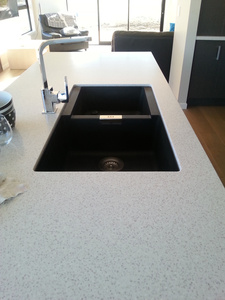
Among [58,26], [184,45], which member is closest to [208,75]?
[184,45]

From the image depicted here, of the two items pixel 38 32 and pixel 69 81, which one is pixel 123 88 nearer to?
pixel 69 81

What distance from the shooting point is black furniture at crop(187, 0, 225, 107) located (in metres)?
2.81

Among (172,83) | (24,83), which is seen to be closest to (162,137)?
(24,83)

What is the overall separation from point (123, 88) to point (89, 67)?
17.2 inches

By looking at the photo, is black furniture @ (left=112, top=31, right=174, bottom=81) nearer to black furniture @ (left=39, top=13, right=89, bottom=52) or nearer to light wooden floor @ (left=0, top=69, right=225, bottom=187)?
light wooden floor @ (left=0, top=69, right=225, bottom=187)

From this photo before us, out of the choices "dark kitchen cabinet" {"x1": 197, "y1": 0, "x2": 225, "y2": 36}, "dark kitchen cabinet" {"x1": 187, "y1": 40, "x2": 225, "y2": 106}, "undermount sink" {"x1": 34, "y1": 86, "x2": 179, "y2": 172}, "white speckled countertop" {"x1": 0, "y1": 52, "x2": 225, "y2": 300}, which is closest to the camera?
"white speckled countertop" {"x1": 0, "y1": 52, "x2": 225, "y2": 300}

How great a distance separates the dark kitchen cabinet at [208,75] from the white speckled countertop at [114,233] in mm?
2555

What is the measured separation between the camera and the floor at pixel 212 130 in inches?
90.6

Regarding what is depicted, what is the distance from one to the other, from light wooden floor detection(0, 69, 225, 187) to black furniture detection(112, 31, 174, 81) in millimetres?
905

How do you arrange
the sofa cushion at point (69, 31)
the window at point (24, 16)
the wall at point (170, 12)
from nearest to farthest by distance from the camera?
the sofa cushion at point (69, 31)
the window at point (24, 16)
the wall at point (170, 12)

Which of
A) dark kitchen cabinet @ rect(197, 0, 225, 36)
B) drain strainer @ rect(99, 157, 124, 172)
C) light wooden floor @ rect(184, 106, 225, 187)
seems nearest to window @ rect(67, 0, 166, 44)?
dark kitchen cabinet @ rect(197, 0, 225, 36)

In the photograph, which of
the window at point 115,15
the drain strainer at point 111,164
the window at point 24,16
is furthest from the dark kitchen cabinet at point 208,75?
the window at point 24,16

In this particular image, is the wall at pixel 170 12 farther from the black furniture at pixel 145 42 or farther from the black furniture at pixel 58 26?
the black furniture at pixel 145 42

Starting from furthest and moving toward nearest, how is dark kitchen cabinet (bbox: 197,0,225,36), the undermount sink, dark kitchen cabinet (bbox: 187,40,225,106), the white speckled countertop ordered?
dark kitchen cabinet (bbox: 187,40,225,106)
dark kitchen cabinet (bbox: 197,0,225,36)
the undermount sink
the white speckled countertop
